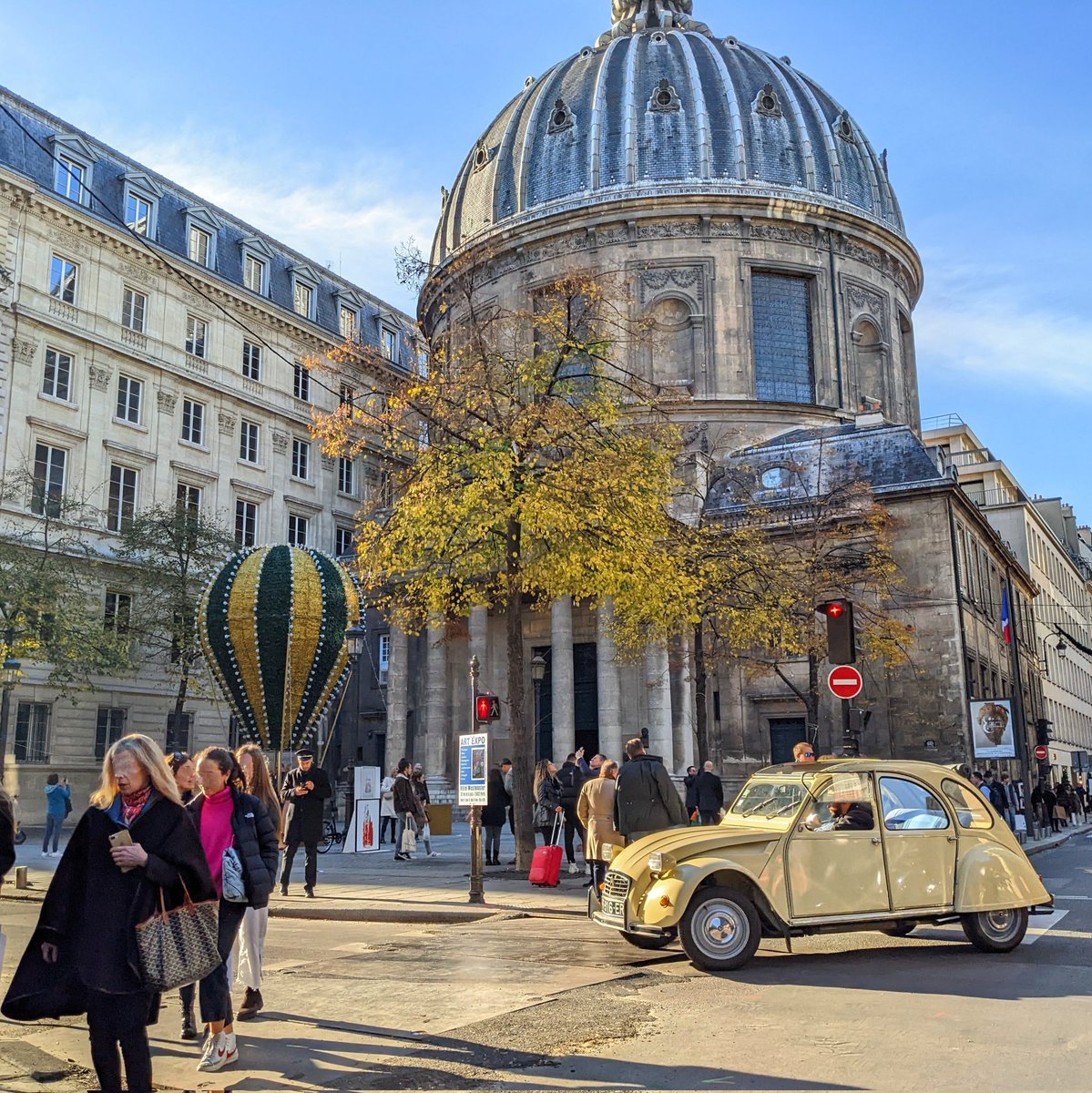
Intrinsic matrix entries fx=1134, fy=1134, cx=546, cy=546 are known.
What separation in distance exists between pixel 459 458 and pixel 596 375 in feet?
9.44

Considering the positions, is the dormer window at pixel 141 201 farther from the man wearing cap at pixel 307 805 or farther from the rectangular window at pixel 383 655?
the man wearing cap at pixel 307 805

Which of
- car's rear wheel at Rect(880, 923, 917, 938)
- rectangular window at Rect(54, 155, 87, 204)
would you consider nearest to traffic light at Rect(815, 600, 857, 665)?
car's rear wheel at Rect(880, 923, 917, 938)

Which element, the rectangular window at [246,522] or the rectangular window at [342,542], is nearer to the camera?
the rectangular window at [246,522]

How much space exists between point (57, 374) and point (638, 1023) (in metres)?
39.3

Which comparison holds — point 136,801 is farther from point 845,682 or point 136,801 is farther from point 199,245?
point 199,245

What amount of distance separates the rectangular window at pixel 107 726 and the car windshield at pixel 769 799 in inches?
1329

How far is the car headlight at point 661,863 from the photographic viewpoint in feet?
33.5

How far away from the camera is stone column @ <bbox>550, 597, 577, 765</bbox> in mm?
38406

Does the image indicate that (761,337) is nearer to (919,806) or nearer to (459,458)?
(459,458)

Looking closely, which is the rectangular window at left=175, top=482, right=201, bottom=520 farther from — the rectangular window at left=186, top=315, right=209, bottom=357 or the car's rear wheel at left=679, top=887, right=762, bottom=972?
the car's rear wheel at left=679, top=887, right=762, bottom=972

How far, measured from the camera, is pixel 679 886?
998cm

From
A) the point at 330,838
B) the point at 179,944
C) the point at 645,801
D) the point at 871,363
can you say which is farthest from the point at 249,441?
the point at 179,944

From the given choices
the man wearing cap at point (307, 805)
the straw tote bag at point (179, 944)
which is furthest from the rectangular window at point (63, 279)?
the straw tote bag at point (179, 944)

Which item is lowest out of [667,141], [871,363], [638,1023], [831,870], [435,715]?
[638,1023]
